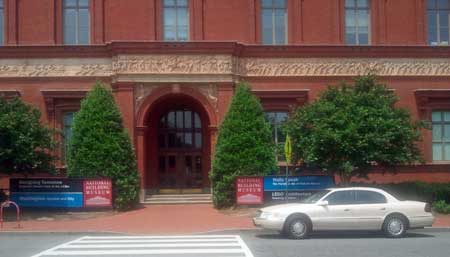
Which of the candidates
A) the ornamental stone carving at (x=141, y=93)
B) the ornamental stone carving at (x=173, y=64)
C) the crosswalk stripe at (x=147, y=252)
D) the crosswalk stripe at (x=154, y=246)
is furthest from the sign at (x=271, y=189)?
the crosswalk stripe at (x=147, y=252)

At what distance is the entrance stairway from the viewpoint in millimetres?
31391

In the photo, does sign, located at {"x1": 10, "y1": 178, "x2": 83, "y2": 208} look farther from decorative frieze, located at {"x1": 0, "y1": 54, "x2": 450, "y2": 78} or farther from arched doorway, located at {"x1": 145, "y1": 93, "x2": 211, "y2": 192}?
arched doorway, located at {"x1": 145, "y1": 93, "x2": 211, "y2": 192}

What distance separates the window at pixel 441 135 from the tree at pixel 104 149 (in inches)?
590

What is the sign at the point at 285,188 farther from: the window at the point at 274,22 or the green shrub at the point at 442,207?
the window at the point at 274,22

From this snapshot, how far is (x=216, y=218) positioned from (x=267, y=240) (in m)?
6.98

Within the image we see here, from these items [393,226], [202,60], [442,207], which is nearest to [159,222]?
[393,226]

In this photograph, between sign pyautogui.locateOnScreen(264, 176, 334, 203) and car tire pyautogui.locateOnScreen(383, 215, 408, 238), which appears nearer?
car tire pyautogui.locateOnScreen(383, 215, 408, 238)

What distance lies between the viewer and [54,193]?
2708 cm

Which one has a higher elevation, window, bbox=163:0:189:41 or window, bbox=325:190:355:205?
window, bbox=163:0:189:41

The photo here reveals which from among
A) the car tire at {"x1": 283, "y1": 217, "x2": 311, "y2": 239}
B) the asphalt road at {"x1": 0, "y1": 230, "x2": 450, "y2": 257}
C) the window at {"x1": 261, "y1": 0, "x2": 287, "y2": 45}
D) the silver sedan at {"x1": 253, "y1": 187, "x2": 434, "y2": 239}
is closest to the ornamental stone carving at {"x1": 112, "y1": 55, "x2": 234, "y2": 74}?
the window at {"x1": 261, "y1": 0, "x2": 287, "y2": 45}

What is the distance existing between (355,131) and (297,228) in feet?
25.5

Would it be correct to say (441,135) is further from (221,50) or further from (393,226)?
(393,226)

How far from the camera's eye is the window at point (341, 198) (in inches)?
751

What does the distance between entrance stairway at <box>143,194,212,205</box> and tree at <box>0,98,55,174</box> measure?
19.8 ft
